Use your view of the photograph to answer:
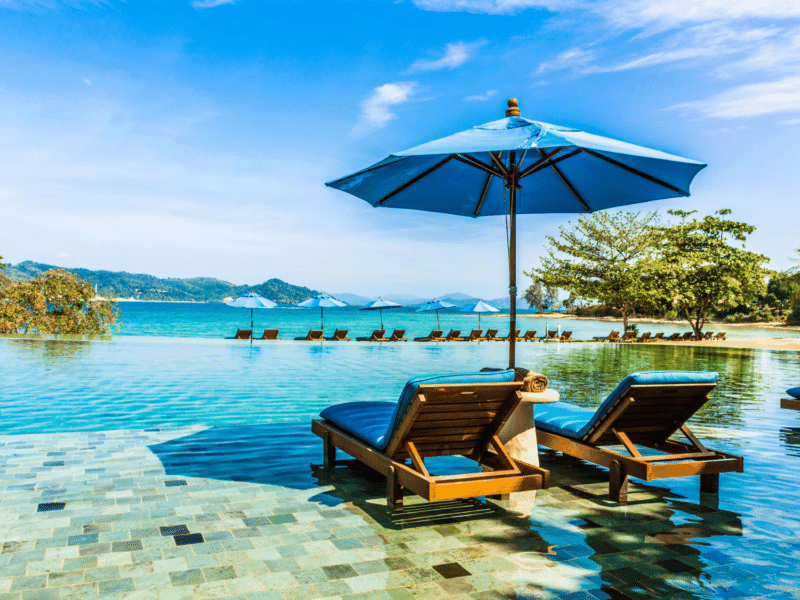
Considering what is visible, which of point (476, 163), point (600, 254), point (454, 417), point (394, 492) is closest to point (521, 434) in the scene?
point (454, 417)

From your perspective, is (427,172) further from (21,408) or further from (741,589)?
(21,408)

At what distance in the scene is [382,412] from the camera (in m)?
4.35

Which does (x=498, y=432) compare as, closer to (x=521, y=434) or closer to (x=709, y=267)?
(x=521, y=434)

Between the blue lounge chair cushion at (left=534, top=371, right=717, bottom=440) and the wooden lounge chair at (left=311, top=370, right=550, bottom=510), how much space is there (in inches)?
26.4

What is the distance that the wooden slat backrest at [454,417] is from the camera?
3100mm

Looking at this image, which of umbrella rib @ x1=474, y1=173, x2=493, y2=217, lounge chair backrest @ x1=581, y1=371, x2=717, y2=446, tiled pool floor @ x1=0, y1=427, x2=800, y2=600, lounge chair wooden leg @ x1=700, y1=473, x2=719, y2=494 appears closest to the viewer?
tiled pool floor @ x1=0, y1=427, x2=800, y2=600

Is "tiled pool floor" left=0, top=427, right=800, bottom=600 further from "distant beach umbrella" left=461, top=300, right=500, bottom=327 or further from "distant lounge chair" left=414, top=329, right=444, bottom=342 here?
"distant lounge chair" left=414, top=329, right=444, bottom=342

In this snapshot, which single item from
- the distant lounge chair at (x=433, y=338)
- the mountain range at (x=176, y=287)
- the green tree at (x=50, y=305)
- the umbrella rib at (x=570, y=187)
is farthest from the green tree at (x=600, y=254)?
the mountain range at (x=176, y=287)

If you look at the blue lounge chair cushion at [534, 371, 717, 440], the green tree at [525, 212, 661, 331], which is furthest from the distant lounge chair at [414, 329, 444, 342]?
the blue lounge chair cushion at [534, 371, 717, 440]

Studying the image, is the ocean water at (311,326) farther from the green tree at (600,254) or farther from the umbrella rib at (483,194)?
the umbrella rib at (483,194)

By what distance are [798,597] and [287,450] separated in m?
3.88

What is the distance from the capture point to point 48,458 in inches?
177

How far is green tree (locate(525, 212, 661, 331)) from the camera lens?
91.4ft

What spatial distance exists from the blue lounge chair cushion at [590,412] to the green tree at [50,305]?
67.5 feet
